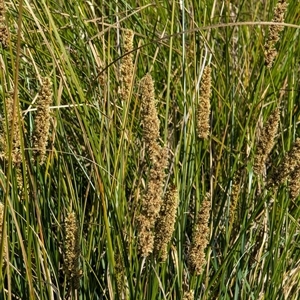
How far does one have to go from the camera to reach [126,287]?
1.49 metres

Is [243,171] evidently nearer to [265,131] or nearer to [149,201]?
[265,131]

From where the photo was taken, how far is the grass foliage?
1.45 m

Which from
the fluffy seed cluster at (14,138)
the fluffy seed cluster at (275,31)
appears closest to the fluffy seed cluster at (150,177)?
the fluffy seed cluster at (14,138)

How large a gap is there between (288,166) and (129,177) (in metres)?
0.61

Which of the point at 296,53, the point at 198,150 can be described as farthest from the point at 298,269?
the point at 296,53

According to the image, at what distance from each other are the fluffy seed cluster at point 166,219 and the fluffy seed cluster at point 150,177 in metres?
0.01

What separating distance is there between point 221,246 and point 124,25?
0.98 m

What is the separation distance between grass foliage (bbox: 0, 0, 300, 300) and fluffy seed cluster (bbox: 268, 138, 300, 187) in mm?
137

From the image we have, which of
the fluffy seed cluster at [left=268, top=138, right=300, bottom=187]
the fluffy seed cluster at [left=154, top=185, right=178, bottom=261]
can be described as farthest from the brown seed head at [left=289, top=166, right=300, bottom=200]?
the fluffy seed cluster at [left=154, top=185, right=178, bottom=261]

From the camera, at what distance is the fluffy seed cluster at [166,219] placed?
1244 millimetres

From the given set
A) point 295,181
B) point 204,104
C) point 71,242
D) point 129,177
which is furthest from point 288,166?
point 129,177

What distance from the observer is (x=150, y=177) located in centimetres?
122

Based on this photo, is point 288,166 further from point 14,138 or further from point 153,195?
point 14,138

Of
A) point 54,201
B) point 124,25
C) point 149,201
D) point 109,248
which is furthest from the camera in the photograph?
point 124,25
